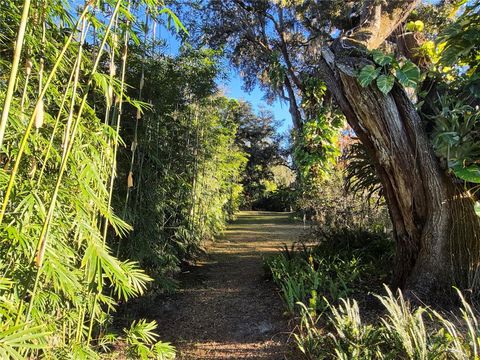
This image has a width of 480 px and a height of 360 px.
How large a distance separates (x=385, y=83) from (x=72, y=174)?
8.41 feet

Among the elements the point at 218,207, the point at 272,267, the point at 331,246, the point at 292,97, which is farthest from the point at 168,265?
the point at 292,97

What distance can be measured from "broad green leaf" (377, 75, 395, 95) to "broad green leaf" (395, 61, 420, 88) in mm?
146

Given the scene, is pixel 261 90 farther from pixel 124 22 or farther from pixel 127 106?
pixel 124 22

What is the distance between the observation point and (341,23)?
6895 mm

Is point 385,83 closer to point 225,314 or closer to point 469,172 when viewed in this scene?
point 469,172

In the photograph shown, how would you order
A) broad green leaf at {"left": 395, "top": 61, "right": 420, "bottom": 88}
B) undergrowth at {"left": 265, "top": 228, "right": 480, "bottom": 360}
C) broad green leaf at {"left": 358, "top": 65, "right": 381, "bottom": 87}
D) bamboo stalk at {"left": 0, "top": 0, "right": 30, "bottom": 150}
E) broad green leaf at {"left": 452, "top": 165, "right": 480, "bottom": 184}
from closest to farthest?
bamboo stalk at {"left": 0, "top": 0, "right": 30, "bottom": 150} < undergrowth at {"left": 265, "top": 228, "right": 480, "bottom": 360} < broad green leaf at {"left": 452, "top": 165, "right": 480, "bottom": 184} < broad green leaf at {"left": 358, "top": 65, "right": 381, "bottom": 87} < broad green leaf at {"left": 395, "top": 61, "right": 420, "bottom": 88}

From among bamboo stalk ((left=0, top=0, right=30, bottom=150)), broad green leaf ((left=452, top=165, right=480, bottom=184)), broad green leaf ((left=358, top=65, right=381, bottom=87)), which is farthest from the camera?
broad green leaf ((left=358, top=65, right=381, bottom=87))

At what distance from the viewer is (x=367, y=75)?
2902 mm

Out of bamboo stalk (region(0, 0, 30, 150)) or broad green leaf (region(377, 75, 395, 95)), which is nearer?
bamboo stalk (region(0, 0, 30, 150))

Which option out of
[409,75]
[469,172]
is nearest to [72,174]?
[469,172]

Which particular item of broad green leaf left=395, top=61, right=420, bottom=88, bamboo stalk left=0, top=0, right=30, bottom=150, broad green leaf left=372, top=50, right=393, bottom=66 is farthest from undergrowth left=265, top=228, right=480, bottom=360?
bamboo stalk left=0, top=0, right=30, bottom=150

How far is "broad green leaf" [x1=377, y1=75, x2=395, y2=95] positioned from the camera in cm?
289

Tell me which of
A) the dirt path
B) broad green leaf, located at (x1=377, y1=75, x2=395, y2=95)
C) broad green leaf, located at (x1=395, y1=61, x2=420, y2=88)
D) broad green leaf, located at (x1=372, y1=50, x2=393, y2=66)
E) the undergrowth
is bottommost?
the dirt path

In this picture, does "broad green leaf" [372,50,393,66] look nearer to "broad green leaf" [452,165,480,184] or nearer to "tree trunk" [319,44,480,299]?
"tree trunk" [319,44,480,299]
